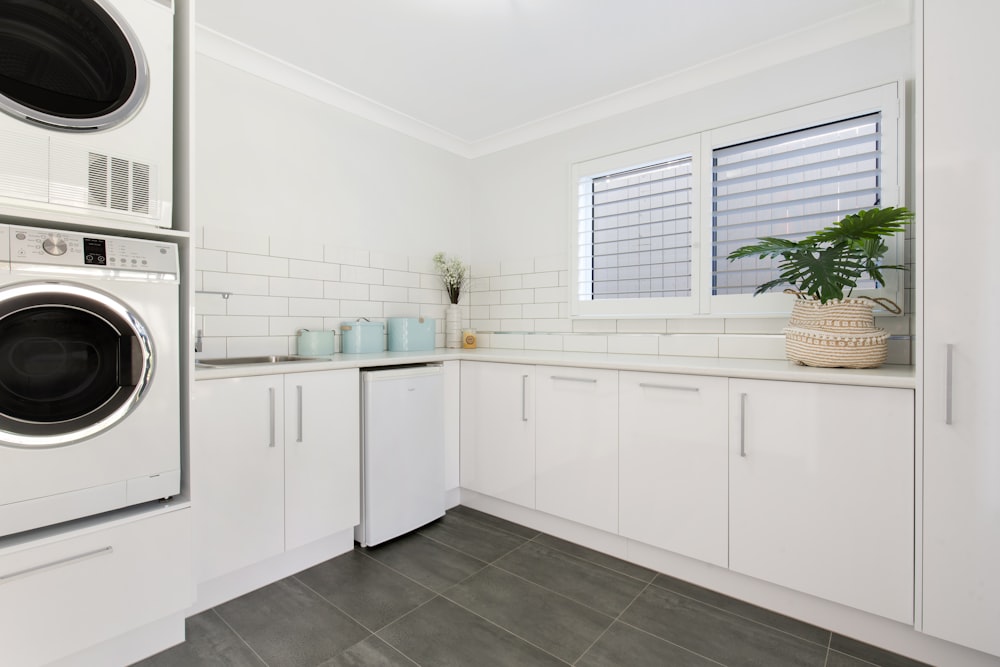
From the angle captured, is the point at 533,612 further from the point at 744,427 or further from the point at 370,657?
the point at 744,427

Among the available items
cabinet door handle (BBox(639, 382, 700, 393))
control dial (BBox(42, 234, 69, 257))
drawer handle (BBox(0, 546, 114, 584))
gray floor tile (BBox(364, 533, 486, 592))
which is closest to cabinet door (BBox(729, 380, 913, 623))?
cabinet door handle (BBox(639, 382, 700, 393))

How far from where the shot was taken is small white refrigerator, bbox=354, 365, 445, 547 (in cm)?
233

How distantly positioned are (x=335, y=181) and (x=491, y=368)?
147 centimetres

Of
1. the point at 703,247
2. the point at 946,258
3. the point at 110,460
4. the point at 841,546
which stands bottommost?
the point at 841,546

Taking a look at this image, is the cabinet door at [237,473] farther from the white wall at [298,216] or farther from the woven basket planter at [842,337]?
the woven basket planter at [842,337]

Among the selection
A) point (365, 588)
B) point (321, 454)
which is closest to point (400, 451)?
point (321, 454)

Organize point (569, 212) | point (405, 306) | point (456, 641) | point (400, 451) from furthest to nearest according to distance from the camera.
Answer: point (405, 306) → point (569, 212) → point (400, 451) → point (456, 641)

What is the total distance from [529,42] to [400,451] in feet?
7.03

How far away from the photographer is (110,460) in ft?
4.51

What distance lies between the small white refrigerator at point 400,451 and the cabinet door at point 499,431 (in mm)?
188

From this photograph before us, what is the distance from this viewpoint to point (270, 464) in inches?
77.8

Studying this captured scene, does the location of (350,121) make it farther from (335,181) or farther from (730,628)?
(730,628)

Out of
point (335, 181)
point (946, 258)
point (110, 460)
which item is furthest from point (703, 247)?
point (110, 460)

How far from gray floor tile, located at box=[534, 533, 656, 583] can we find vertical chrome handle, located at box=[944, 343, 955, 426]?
1.26 m
